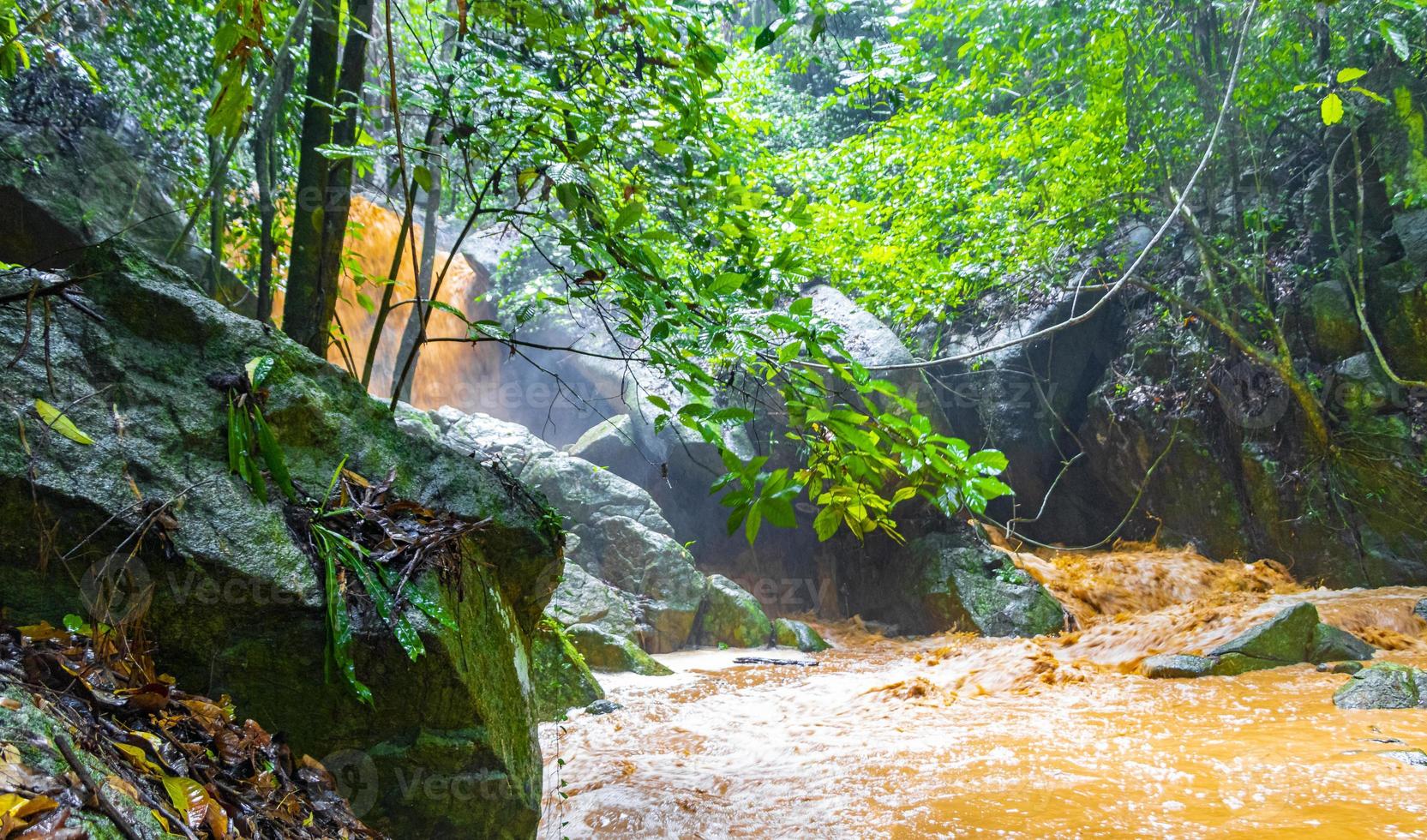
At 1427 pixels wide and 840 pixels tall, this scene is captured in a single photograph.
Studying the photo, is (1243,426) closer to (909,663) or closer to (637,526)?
(909,663)

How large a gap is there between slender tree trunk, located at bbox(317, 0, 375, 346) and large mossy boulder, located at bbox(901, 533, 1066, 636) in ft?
28.3

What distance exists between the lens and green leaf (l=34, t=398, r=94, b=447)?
1.79 metres

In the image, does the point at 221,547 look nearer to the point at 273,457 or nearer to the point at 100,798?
the point at 273,457

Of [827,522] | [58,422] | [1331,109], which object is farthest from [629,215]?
[1331,109]

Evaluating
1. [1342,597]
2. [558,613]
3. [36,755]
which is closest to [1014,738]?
[36,755]

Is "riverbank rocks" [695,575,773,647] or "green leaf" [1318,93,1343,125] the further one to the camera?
"riverbank rocks" [695,575,773,647]

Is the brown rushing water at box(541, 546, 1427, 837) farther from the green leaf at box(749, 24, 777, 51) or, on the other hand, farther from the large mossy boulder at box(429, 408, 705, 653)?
the green leaf at box(749, 24, 777, 51)

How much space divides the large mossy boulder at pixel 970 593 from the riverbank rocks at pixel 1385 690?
4.98 meters

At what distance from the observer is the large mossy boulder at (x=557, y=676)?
188 inches

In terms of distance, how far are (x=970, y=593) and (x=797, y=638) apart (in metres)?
2.34

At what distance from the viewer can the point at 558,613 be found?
759 centimetres

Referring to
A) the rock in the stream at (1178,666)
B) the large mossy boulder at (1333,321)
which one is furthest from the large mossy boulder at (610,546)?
the large mossy boulder at (1333,321)

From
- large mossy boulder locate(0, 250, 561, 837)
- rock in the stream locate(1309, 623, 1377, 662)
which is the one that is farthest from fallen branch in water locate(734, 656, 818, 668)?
large mossy boulder locate(0, 250, 561, 837)

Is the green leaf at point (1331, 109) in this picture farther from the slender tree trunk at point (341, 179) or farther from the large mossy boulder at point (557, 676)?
the large mossy boulder at point (557, 676)
